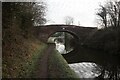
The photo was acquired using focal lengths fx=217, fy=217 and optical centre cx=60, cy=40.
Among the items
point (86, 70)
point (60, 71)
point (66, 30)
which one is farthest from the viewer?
point (66, 30)

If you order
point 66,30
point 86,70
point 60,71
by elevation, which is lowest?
point 86,70

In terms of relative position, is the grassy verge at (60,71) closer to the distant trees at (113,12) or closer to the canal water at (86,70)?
the canal water at (86,70)

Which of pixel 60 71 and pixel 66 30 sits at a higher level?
pixel 66 30

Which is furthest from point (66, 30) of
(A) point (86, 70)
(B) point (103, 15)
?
(A) point (86, 70)

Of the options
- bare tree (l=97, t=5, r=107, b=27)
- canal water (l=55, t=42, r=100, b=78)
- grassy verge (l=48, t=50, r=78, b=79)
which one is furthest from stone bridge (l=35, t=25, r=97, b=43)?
grassy verge (l=48, t=50, r=78, b=79)

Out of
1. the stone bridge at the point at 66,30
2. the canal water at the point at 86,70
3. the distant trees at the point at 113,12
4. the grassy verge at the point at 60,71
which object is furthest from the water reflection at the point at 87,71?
the stone bridge at the point at 66,30

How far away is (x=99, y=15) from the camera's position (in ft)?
115

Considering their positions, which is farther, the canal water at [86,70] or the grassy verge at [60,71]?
the canal water at [86,70]

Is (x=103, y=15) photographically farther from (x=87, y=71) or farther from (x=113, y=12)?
(x=87, y=71)

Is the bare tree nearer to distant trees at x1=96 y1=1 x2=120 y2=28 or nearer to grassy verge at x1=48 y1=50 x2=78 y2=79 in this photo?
distant trees at x1=96 y1=1 x2=120 y2=28

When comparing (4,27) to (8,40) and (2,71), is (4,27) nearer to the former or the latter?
(8,40)

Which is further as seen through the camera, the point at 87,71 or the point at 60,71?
the point at 87,71

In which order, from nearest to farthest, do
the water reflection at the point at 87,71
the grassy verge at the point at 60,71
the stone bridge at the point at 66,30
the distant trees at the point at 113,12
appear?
the grassy verge at the point at 60,71 → the water reflection at the point at 87,71 → the distant trees at the point at 113,12 → the stone bridge at the point at 66,30

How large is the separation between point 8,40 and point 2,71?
3228 mm
